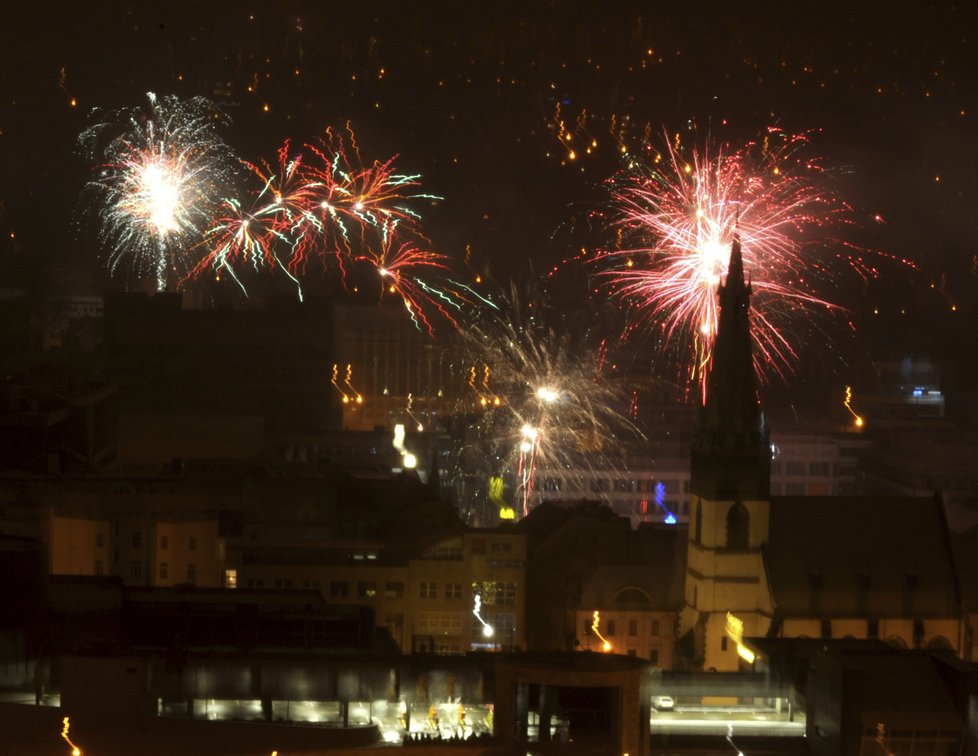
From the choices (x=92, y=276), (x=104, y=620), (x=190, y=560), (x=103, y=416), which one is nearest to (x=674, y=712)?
(x=104, y=620)

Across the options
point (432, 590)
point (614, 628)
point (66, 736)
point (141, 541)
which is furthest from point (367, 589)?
point (66, 736)

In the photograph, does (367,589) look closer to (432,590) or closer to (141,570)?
(432,590)

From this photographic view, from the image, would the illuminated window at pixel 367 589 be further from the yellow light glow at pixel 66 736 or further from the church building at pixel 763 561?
the yellow light glow at pixel 66 736

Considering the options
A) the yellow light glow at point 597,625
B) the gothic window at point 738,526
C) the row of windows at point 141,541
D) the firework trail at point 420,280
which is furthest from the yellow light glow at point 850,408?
the row of windows at point 141,541

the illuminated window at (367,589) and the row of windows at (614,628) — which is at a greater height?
the illuminated window at (367,589)

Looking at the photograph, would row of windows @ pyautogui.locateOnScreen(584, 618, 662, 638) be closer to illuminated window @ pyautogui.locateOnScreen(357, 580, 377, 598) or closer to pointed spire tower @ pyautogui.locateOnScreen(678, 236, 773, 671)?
pointed spire tower @ pyautogui.locateOnScreen(678, 236, 773, 671)

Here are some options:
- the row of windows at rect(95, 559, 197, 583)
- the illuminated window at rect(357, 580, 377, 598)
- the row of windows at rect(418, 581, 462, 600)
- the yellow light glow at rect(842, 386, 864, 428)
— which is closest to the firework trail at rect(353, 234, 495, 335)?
the yellow light glow at rect(842, 386, 864, 428)
